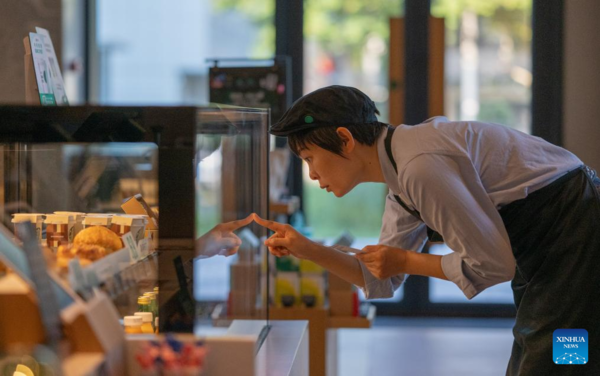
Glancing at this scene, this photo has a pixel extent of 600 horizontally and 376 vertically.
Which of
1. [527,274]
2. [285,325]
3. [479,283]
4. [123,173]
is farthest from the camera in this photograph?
[285,325]

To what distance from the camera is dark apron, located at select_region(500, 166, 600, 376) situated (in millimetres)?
1768

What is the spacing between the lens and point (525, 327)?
6.07 ft

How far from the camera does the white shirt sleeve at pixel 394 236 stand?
A: 6.48 ft

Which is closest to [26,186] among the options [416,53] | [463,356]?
[463,356]

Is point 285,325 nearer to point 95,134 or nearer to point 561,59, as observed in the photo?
point 95,134

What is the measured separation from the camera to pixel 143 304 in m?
1.45

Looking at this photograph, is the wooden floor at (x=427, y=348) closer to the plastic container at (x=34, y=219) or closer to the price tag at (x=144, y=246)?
the plastic container at (x=34, y=219)

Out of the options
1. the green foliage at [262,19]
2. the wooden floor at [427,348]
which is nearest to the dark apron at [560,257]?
the wooden floor at [427,348]

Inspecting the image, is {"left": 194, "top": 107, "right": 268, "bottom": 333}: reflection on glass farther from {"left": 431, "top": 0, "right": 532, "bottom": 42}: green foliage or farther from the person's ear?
{"left": 431, "top": 0, "right": 532, "bottom": 42}: green foliage

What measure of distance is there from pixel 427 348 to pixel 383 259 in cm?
328

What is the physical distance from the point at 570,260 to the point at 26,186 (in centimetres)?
133

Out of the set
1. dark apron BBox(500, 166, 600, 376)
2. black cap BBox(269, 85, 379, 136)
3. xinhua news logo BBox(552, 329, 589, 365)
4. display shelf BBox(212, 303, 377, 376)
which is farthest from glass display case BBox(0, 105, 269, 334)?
display shelf BBox(212, 303, 377, 376)

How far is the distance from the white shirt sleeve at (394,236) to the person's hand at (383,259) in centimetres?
18

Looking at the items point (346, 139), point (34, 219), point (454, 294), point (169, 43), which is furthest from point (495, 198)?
point (169, 43)
